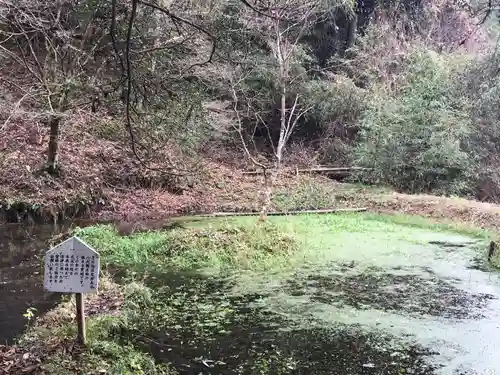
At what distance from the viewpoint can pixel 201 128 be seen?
18109 mm

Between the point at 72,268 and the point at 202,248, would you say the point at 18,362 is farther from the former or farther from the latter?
the point at 202,248

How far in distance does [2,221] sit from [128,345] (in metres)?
8.01

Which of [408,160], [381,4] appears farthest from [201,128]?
[381,4]

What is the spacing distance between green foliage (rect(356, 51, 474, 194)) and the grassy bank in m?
4.50

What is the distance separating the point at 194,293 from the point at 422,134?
40.1 feet

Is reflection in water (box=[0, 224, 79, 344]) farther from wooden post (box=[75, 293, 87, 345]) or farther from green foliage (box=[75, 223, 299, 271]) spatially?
green foliage (box=[75, 223, 299, 271])

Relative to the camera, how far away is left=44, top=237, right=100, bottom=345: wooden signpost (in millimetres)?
4590

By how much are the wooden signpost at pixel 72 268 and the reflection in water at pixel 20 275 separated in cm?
115

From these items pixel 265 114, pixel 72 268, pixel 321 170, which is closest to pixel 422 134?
pixel 321 170

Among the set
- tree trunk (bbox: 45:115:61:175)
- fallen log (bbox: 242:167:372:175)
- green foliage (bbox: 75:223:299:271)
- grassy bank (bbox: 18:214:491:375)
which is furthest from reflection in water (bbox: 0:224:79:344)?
fallen log (bbox: 242:167:372:175)

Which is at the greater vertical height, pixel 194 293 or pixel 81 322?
pixel 81 322

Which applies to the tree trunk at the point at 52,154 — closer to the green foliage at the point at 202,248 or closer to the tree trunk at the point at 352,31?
the green foliage at the point at 202,248

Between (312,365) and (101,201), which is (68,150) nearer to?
(101,201)

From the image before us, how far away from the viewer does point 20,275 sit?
25.4 feet
